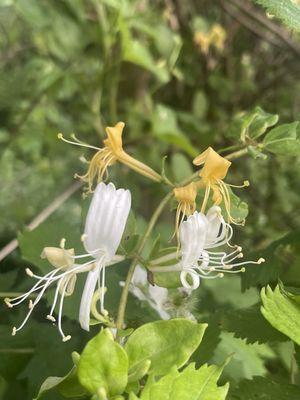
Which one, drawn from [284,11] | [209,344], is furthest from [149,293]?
[284,11]

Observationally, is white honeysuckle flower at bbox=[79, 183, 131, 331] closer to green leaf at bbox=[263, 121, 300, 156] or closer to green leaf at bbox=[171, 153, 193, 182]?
green leaf at bbox=[263, 121, 300, 156]

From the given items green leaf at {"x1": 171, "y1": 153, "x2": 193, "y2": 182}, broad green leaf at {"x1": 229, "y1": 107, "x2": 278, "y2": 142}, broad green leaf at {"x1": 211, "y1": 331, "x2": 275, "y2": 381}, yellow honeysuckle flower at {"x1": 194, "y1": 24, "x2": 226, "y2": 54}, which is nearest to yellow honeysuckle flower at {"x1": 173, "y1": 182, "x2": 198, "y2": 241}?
broad green leaf at {"x1": 229, "y1": 107, "x2": 278, "y2": 142}

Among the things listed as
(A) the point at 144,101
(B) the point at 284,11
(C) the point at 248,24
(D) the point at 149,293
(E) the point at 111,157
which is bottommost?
(A) the point at 144,101

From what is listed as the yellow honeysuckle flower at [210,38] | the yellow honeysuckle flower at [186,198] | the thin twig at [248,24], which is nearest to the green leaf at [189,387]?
the yellow honeysuckle flower at [186,198]

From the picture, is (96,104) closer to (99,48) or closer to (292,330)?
(99,48)

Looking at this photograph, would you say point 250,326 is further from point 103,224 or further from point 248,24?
point 248,24
